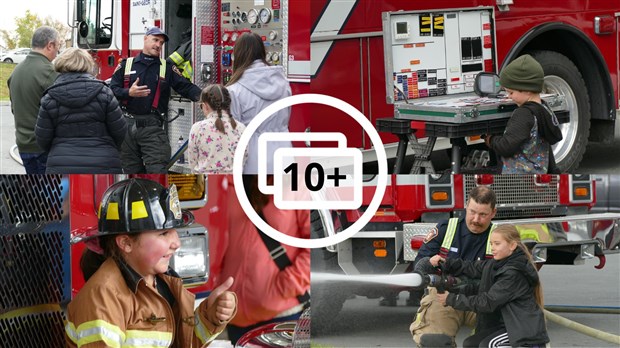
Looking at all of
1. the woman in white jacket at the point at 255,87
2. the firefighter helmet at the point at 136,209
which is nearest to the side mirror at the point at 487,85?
the woman in white jacket at the point at 255,87

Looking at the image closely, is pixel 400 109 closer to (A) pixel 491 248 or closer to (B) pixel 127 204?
(A) pixel 491 248

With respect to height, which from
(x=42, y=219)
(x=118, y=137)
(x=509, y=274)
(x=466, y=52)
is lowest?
(x=509, y=274)

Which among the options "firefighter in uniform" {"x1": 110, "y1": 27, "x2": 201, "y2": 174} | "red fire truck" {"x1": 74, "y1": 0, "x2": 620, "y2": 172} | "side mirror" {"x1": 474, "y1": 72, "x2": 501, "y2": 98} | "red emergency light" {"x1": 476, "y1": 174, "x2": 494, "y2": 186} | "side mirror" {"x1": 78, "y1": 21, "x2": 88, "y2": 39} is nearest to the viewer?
"red emergency light" {"x1": 476, "y1": 174, "x2": 494, "y2": 186}

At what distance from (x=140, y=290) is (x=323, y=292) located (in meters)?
1.15

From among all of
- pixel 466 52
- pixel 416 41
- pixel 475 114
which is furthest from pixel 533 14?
pixel 475 114

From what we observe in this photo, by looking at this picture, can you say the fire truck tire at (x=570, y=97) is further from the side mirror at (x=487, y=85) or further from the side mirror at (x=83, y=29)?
the side mirror at (x=83, y=29)

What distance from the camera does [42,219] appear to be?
12.2 ft

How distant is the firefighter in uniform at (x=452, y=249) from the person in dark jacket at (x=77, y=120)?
5.26 ft

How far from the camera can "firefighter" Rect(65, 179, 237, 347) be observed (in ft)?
11.1

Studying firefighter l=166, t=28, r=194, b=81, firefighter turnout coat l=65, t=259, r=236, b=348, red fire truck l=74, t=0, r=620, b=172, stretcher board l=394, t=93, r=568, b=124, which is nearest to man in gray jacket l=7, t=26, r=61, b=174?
firefighter l=166, t=28, r=194, b=81

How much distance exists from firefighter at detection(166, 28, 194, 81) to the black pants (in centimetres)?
57

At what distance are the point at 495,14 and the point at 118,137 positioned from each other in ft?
8.49

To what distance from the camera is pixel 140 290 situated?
351 centimetres

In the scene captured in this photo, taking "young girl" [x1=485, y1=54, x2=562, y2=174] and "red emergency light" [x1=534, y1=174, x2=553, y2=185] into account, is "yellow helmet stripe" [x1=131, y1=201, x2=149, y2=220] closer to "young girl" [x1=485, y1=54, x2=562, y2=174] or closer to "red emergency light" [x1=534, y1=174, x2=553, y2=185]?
"young girl" [x1=485, y1=54, x2=562, y2=174]
